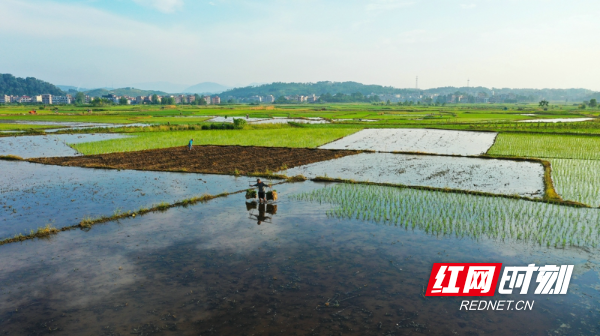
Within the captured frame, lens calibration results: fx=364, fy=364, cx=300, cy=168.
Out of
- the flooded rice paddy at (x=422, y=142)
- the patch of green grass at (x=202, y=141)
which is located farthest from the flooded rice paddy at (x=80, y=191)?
the flooded rice paddy at (x=422, y=142)

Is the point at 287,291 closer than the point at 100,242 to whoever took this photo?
Yes

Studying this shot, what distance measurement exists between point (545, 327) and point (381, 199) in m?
7.38

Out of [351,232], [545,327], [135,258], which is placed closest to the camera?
[545,327]

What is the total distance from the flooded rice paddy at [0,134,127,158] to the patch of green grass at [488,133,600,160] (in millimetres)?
28342

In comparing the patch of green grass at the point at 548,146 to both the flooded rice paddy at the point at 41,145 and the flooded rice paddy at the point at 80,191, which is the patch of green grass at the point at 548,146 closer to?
the flooded rice paddy at the point at 80,191

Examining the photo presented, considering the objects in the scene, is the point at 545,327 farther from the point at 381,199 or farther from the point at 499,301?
the point at 381,199

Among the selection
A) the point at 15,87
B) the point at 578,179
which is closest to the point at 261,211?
the point at 578,179

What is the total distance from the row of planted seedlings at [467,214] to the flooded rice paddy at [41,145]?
1970cm

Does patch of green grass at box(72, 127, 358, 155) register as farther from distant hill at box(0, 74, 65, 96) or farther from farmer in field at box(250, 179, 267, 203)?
distant hill at box(0, 74, 65, 96)

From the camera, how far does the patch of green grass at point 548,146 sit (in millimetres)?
21625

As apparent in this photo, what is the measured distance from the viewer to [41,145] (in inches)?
1088

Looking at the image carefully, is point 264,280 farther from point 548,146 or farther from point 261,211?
point 548,146

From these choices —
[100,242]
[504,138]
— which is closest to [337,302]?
[100,242]

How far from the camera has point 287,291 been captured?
6824 millimetres
